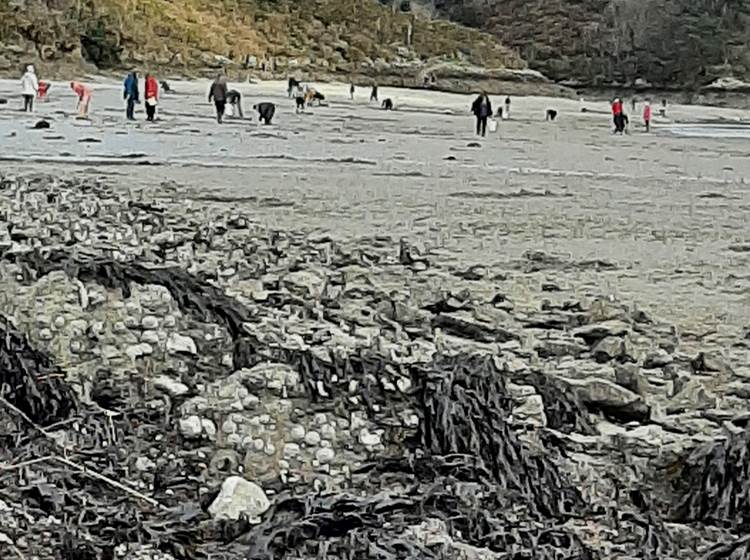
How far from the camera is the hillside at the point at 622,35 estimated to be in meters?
80.9

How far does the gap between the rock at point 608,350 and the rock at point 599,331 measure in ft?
0.54

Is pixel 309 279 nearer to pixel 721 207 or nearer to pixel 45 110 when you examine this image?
pixel 721 207

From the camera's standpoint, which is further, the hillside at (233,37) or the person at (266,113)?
the hillside at (233,37)

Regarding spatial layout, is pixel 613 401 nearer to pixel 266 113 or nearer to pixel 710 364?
pixel 710 364

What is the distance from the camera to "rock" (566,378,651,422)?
432cm

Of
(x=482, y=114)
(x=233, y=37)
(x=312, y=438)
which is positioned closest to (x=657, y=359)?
(x=312, y=438)

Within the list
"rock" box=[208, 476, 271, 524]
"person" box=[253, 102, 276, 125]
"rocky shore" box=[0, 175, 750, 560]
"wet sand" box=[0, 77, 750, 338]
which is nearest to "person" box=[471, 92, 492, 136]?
"wet sand" box=[0, 77, 750, 338]

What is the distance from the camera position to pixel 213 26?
60906mm

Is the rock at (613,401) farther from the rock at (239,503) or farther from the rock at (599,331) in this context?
the rock at (239,503)

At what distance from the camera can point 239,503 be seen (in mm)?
3174

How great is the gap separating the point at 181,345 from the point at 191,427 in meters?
0.92

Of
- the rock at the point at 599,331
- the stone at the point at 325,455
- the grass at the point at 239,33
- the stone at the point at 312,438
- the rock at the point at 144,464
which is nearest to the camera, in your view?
the rock at the point at 144,464

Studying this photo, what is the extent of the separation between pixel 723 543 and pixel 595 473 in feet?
1.99

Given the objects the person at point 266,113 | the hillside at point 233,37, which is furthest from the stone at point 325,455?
the hillside at point 233,37
